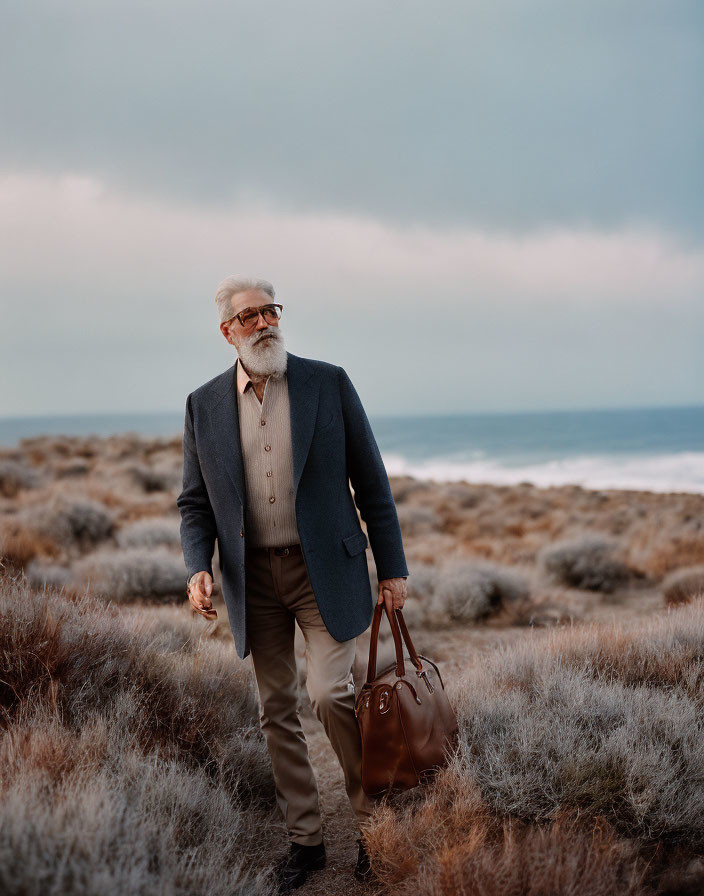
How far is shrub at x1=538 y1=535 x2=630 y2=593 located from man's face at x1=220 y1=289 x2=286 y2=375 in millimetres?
8121

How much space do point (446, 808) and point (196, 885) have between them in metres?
1.16

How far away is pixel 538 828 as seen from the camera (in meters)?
2.72

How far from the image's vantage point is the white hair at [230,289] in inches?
120

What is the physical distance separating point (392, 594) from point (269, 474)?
0.78 meters

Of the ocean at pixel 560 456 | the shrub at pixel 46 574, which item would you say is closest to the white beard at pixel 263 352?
the shrub at pixel 46 574

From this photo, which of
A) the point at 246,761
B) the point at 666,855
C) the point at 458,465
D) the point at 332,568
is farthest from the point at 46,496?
the point at 458,465

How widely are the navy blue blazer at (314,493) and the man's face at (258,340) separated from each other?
12 centimetres

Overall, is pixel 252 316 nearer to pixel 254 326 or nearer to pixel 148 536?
pixel 254 326

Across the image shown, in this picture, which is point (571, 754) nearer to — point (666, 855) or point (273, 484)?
point (666, 855)

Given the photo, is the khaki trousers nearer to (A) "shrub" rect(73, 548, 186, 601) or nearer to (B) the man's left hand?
(B) the man's left hand

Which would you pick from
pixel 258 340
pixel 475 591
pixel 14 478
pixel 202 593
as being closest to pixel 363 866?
pixel 202 593

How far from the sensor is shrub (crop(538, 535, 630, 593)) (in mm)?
9883

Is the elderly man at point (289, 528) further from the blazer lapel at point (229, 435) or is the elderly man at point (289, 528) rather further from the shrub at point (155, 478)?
the shrub at point (155, 478)

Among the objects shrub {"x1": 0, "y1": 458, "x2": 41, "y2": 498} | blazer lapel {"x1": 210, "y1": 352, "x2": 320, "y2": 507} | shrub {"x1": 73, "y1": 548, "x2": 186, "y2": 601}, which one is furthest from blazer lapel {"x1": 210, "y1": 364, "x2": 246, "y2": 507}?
shrub {"x1": 0, "y1": 458, "x2": 41, "y2": 498}
